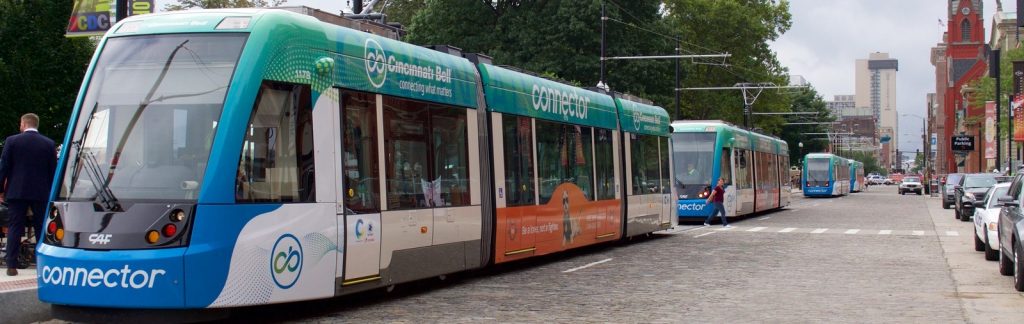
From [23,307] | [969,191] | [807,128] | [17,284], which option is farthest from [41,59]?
[807,128]

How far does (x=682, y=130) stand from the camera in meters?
31.3

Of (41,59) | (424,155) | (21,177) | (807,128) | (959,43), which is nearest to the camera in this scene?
(21,177)

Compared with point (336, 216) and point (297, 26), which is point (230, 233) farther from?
point (297, 26)

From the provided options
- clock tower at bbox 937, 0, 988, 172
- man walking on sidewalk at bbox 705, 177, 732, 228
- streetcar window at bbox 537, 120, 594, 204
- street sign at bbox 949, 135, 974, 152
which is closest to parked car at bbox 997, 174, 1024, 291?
streetcar window at bbox 537, 120, 594, 204

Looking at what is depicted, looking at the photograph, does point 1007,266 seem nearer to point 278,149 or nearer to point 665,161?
point 665,161

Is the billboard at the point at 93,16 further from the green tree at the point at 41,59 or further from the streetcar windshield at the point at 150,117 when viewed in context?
the green tree at the point at 41,59

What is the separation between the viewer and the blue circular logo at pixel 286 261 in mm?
9578

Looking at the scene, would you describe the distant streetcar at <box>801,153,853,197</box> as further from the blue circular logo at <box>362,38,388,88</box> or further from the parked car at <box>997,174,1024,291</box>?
the blue circular logo at <box>362,38,388,88</box>

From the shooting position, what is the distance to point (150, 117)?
938 cm

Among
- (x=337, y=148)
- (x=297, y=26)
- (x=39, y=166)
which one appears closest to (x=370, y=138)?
(x=337, y=148)

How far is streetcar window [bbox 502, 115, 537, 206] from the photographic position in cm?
1474

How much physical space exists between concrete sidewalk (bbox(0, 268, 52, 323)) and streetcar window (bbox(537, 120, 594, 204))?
7411 millimetres

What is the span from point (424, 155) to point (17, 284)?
426 cm

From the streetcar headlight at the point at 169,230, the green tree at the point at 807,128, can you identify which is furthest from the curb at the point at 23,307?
the green tree at the point at 807,128
